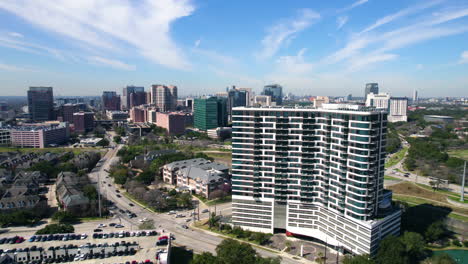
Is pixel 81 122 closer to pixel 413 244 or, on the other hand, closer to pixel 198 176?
pixel 198 176

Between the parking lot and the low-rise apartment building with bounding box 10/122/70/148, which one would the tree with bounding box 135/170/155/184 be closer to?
the parking lot

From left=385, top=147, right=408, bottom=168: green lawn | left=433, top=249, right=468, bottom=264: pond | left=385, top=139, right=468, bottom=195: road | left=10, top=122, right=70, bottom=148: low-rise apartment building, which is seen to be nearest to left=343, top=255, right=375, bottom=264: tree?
left=433, top=249, right=468, bottom=264: pond

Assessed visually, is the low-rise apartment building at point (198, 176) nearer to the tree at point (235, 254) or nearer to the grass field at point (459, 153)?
the tree at point (235, 254)

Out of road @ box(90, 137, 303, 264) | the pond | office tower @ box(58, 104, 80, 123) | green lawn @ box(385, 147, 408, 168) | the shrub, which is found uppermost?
office tower @ box(58, 104, 80, 123)

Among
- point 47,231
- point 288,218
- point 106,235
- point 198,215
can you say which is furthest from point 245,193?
point 47,231

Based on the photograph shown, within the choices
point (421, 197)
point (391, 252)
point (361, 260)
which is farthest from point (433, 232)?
point (421, 197)
